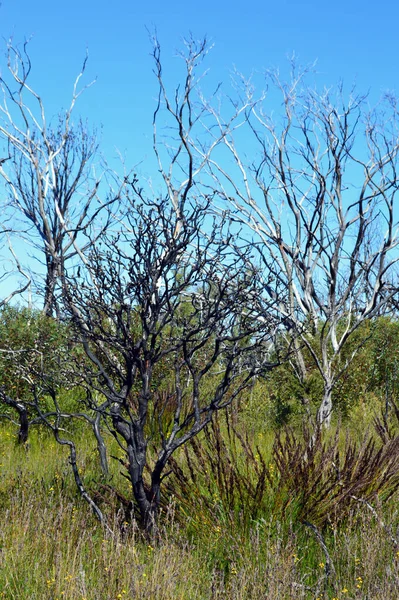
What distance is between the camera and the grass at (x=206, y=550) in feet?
11.3

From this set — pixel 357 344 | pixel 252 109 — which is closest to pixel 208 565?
pixel 357 344

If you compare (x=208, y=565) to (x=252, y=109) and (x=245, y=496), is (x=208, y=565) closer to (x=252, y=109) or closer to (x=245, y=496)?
(x=245, y=496)

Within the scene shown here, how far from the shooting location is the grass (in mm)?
3436

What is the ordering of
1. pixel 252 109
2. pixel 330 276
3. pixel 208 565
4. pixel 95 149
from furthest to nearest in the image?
pixel 95 149, pixel 252 109, pixel 330 276, pixel 208 565

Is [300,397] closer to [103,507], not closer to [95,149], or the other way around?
[103,507]

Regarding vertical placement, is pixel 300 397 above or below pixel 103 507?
above

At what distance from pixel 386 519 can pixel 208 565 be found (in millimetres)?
1501

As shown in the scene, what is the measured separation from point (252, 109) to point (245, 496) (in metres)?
10.3

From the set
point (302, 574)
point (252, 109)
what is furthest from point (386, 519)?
point (252, 109)

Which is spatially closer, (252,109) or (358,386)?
(358,386)

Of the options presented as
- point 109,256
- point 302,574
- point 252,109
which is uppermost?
point 252,109

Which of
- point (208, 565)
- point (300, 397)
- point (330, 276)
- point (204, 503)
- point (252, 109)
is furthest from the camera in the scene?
point (252, 109)

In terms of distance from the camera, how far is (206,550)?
4.35 meters

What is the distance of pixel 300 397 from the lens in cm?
1030
